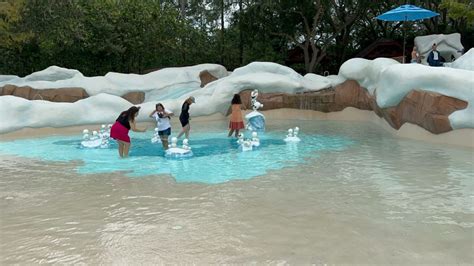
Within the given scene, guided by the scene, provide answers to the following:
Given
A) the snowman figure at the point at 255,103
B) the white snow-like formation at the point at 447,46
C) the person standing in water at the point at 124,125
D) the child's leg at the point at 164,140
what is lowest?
the child's leg at the point at 164,140

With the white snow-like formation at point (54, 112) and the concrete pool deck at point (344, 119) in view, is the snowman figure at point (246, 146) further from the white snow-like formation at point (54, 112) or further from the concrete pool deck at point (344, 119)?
the white snow-like formation at point (54, 112)

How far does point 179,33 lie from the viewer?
2334 centimetres

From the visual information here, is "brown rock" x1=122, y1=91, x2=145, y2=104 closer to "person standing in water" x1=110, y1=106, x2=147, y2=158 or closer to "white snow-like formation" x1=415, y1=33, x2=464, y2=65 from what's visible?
"person standing in water" x1=110, y1=106, x2=147, y2=158

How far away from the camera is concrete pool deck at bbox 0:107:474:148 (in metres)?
9.84

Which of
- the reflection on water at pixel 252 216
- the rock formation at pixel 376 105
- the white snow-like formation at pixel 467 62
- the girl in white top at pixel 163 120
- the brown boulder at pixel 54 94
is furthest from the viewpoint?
the brown boulder at pixel 54 94

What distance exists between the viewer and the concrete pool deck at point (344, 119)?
9.84 m

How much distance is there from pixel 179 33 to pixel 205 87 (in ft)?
23.0

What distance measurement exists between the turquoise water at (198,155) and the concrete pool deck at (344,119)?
999 mm

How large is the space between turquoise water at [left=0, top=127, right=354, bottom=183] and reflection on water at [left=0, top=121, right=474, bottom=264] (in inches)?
13.5

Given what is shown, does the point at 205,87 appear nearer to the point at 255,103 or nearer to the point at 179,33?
the point at 255,103

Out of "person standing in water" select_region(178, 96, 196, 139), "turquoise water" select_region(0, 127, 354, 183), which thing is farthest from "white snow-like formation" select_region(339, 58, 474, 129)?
"person standing in water" select_region(178, 96, 196, 139)

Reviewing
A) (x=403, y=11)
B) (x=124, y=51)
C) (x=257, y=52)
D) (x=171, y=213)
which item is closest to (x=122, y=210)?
(x=171, y=213)

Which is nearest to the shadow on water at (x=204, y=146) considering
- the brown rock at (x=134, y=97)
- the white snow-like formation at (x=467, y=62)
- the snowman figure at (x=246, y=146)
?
the snowman figure at (x=246, y=146)

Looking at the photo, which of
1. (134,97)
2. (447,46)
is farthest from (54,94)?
(447,46)
